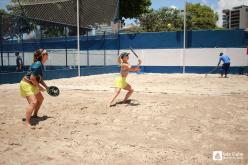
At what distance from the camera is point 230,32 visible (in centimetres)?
2555

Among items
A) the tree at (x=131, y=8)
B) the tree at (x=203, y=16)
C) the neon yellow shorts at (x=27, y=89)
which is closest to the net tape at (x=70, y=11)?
the tree at (x=131, y=8)

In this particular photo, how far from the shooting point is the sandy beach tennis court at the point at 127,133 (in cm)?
471

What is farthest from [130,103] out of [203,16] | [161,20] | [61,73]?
[203,16]

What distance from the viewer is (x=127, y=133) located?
6.09m

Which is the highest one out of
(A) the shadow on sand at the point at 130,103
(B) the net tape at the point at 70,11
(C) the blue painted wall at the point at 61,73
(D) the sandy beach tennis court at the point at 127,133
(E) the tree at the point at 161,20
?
(E) the tree at the point at 161,20

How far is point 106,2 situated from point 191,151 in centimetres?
2548

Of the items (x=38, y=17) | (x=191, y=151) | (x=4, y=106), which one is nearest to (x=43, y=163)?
(x=191, y=151)

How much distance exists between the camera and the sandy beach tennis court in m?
4.71

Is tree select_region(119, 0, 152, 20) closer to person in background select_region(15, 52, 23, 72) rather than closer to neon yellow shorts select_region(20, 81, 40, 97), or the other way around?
person in background select_region(15, 52, 23, 72)

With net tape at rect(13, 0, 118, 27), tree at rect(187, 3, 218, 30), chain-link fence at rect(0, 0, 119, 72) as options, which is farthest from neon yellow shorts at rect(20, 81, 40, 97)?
tree at rect(187, 3, 218, 30)

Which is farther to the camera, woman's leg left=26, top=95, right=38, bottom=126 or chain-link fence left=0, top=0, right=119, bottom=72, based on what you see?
chain-link fence left=0, top=0, right=119, bottom=72

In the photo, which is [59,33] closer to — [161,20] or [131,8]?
[131,8]

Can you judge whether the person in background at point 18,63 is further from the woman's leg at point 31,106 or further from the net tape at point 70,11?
the woman's leg at point 31,106

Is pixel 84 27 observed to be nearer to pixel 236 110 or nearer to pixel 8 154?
pixel 236 110
